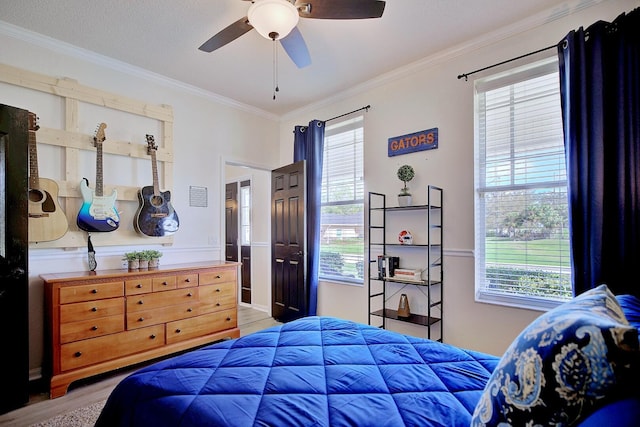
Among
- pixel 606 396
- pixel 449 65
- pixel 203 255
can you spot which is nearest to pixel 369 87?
pixel 449 65

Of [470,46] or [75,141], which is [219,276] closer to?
[75,141]

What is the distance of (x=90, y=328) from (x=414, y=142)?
3272mm

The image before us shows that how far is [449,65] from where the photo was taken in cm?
307

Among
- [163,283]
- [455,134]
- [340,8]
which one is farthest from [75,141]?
[455,134]

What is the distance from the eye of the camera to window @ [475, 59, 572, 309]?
2521 mm

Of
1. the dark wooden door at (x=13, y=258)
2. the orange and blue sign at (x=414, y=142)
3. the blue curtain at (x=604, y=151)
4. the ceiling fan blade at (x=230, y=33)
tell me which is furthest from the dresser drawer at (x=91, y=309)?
the blue curtain at (x=604, y=151)

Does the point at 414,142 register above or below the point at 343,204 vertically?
above

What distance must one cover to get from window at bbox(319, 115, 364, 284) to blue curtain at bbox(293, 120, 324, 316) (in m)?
0.18

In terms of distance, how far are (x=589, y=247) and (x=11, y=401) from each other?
13.3 feet

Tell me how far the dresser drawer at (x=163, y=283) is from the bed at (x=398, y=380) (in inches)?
62.4

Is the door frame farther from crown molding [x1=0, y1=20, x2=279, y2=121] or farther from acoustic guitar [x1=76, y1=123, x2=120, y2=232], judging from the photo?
acoustic guitar [x1=76, y1=123, x2=120, y2=232]

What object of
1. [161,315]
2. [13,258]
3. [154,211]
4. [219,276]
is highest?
[154,211]

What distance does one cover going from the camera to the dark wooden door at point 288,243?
4004 mm

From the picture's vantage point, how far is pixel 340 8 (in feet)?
6.27
